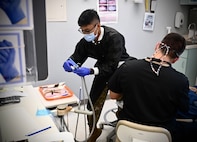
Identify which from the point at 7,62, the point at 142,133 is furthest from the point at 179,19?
the point at 7,62

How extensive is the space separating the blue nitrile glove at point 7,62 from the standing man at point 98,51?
3.66 feet

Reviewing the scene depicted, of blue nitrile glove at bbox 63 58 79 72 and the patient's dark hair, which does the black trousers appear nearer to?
blue nitrile glove at bbox 63 58 79 72

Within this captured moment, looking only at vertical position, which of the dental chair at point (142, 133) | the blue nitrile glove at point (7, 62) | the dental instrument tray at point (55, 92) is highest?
the blue nitrile glove at point (7, 62)

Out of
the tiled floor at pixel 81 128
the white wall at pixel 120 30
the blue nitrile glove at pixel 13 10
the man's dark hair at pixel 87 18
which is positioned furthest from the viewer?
the white wall at pixel 120 30

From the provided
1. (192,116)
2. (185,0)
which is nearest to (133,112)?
(192,116)

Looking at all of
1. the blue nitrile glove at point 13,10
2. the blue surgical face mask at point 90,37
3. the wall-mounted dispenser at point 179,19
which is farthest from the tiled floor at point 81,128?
the wall-mounted dispenser at point 179,19

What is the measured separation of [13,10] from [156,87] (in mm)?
957

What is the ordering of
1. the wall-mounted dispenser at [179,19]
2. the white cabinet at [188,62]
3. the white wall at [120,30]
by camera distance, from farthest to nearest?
the wall-mounted dispenser at [179,19]
the white cabinet at [188,62]
the white wall at [120,30]

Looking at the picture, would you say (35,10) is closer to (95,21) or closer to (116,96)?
(116,96)

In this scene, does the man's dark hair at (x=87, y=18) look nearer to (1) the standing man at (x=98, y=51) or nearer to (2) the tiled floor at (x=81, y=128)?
(1) the standing man at (x=98, y=51)

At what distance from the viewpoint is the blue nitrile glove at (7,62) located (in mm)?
570

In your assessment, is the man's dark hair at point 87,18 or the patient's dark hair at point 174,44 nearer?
the patient's dark hair at point 174,44

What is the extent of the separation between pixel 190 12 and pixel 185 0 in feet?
1.02

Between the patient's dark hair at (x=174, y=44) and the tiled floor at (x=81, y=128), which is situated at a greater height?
the patient's dark hair at (x=174, y=44)
